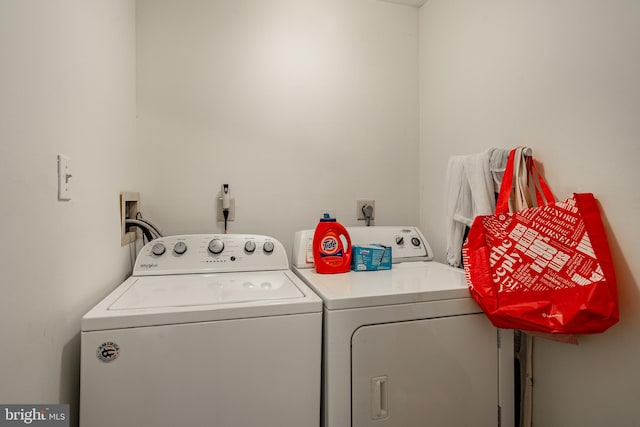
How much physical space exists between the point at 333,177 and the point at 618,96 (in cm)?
121

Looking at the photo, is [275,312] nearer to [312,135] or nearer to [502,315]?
[502,315]

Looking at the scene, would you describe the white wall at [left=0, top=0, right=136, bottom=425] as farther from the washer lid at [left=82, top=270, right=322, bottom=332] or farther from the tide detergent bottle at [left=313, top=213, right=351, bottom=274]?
the tide detergent bottle at [left=313, top=213, right=351, bottom=274]

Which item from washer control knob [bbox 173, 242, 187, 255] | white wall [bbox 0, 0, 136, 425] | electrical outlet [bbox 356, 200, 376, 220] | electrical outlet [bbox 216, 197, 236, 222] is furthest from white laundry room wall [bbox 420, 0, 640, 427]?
white wall [bbox 0, 0, 136, 425]

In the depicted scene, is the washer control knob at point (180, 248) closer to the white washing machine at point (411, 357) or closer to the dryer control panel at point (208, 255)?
the dryer control panel at point (208, 255)

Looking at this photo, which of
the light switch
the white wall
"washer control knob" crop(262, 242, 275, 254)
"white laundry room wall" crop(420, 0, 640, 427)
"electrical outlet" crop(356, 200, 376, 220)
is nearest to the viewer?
the white wall

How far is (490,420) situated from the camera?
1.16 metres

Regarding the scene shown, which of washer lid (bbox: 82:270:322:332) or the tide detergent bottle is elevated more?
the tide detergent bottle

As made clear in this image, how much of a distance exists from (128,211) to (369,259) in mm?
1148

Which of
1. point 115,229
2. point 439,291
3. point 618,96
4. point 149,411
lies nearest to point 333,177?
point 439,291

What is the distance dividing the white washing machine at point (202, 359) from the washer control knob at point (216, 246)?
0.36m

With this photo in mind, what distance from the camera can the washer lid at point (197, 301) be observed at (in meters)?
0.87

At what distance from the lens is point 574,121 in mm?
1093

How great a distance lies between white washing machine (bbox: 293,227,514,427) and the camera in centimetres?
99

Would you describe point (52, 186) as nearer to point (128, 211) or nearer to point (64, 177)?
point (64, 177)
